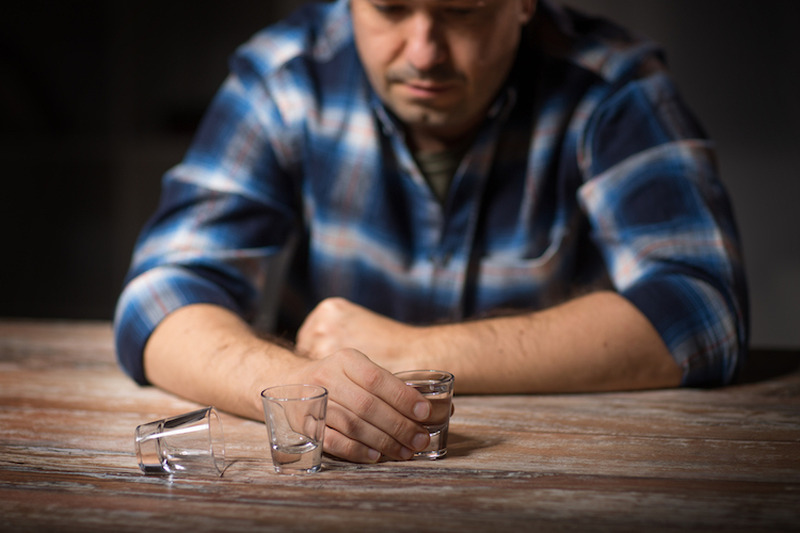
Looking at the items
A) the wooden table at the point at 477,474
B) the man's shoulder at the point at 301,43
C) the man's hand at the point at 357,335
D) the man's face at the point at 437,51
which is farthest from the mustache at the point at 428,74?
the wooden table at the point at 477,474

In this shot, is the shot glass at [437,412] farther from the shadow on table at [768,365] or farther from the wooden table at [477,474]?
the shadow on table at [768,365]

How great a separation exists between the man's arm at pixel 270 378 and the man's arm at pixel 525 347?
126mm

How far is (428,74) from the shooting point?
1.40 metres

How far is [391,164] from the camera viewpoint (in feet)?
5.32

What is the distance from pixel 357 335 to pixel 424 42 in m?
0.50

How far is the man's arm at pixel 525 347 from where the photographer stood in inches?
47.2

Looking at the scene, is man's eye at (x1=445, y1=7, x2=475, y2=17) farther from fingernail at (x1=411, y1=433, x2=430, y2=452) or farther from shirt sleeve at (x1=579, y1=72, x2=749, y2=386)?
fingernail at (x1=411, y1=433, x2=430, y2=452)

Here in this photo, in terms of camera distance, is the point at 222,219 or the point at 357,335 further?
the point at 222,219

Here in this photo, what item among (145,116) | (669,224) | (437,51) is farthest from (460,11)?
(145,116)

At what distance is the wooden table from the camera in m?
0.78

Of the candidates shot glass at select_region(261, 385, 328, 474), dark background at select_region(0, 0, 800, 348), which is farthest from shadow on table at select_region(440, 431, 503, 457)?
dark background at select_region(0, 0, 800, 348)

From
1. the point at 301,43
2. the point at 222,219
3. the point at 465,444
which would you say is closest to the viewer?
the point at 465,444

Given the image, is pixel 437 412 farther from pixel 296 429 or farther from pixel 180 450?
pixel 180 450

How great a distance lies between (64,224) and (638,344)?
2717 millimetres
